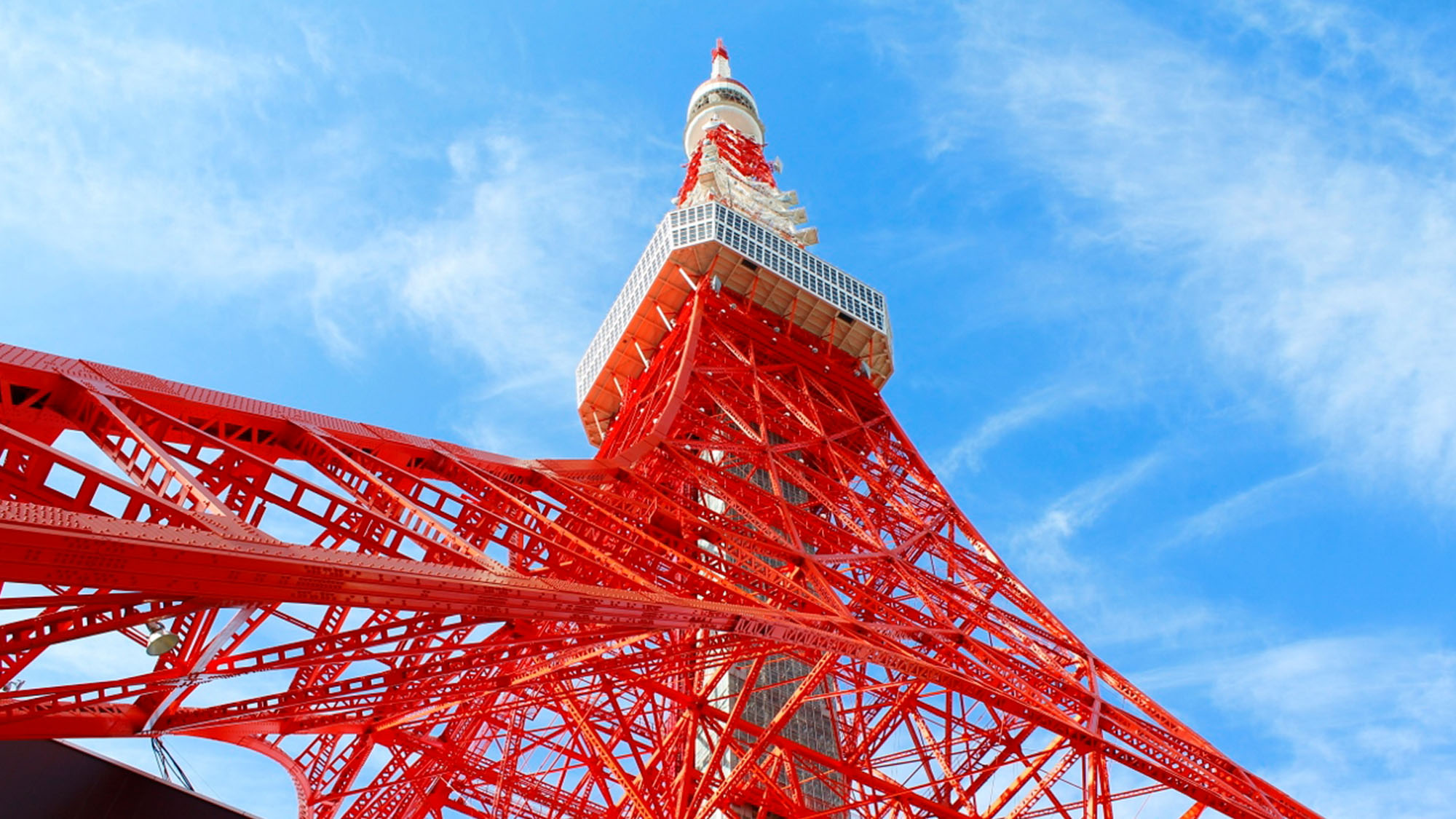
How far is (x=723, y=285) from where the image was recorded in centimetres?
2630

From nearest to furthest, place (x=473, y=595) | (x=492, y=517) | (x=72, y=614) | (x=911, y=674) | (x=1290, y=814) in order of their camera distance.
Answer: (x=72, y=614), (x=473, y=595), (x=492, y=517), (x=911, y=674), (x=1290, y=814)

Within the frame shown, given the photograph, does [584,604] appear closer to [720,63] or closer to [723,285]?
[723,285]

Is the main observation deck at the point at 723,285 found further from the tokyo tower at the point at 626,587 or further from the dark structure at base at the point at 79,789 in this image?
the dark structure at base at the point at 79,789

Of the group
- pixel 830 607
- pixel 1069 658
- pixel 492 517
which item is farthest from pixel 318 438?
pixel 1069 658

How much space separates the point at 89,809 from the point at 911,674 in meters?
8.46

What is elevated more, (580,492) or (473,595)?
(580,492)

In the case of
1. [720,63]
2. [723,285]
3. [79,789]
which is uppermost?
[720,63]

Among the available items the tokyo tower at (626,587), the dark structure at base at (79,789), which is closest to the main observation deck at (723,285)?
the tokyo tower at (626,587)

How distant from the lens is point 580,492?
41.8ft

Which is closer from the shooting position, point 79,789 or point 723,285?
point 79,789

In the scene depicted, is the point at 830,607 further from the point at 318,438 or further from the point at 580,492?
the point at 318,438

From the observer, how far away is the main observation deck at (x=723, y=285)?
26.0 m

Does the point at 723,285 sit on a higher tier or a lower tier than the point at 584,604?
higher

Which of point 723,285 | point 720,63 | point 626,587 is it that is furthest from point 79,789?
point 720,63
